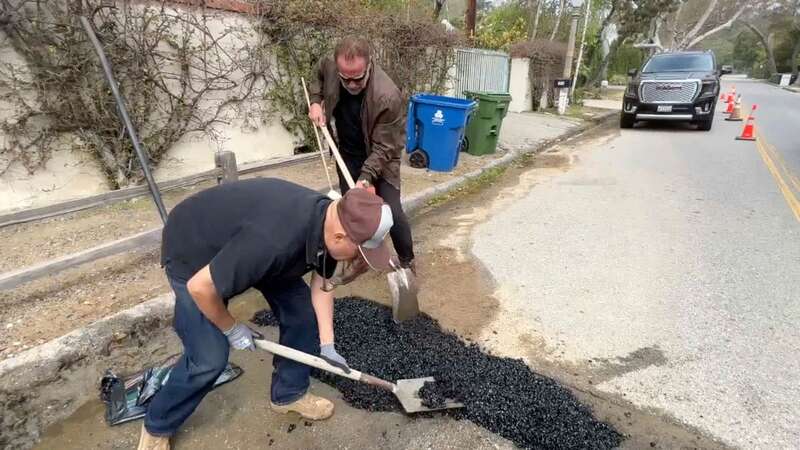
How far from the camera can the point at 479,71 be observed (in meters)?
12.2

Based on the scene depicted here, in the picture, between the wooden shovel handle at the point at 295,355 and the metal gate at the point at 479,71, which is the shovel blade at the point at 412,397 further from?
the metal gate at the point at 479,71

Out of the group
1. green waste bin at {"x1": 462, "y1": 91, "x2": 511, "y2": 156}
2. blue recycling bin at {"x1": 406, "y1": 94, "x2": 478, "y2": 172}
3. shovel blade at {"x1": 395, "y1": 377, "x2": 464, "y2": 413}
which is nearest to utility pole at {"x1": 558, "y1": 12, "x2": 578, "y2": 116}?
A: green waste bin at {"x1": 462, "y1": 91, "x2": 511, "y2": 156}

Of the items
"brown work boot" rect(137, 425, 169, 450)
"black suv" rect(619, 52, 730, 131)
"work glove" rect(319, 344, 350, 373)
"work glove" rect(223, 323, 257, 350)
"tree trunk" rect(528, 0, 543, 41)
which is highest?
"tree trunk" rect(528, 0, 543, 41)

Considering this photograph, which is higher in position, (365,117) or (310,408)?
(365,117)

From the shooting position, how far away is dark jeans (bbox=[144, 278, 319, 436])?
1927 millimetres

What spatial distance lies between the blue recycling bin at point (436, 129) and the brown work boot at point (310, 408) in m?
4.78

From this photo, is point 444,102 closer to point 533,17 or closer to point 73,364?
point 73,364

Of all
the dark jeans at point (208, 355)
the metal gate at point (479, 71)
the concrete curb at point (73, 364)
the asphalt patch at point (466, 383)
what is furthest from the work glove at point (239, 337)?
the metal gate at point (479, 71)

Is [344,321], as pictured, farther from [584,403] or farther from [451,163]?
[451,163]

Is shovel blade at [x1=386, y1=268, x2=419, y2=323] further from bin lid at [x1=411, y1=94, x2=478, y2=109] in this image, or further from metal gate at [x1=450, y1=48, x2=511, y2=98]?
metal gate at [x1=450, y1=48, x2=511, y2=98]

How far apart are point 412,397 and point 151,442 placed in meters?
1.19

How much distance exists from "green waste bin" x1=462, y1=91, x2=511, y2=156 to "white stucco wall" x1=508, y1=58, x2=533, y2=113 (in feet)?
23.5

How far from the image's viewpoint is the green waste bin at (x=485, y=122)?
747 cm

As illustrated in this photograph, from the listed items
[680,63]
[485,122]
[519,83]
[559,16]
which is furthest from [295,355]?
[559,16]
